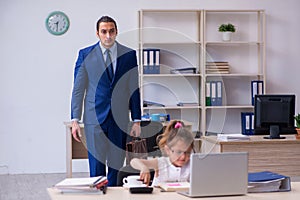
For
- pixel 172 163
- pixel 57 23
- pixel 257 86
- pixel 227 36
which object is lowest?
pixel 172 163

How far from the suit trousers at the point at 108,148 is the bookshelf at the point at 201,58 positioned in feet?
10.4

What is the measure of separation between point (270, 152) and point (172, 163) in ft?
7.65

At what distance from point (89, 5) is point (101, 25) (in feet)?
11.1

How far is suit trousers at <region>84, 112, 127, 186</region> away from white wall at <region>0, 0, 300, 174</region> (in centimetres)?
327

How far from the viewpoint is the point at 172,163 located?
3.48 meters

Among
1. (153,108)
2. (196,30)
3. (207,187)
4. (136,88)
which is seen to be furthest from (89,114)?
(196,30)

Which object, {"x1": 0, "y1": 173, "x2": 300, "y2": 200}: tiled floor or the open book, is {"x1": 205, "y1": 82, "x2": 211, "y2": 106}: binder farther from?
the open book

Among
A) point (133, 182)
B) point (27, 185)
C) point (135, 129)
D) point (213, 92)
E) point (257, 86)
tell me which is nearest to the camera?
point (133, 182)

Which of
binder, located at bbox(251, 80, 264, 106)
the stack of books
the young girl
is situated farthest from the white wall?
the young girl

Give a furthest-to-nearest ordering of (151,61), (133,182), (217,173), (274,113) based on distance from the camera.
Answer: (151,61) < (274,113) < (133,182) < (217,173)

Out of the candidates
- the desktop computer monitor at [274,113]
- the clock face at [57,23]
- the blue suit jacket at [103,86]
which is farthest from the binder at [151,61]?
the blue suit jacket at [103,86]

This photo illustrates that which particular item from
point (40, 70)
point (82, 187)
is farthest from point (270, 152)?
point (40, 70)

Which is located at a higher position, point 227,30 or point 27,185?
point 227,30

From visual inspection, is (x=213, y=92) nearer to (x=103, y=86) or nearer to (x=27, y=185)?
(x=27, y=185)
